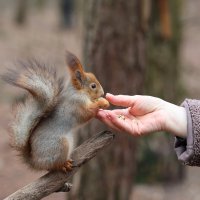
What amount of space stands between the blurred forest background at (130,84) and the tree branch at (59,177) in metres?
0.47

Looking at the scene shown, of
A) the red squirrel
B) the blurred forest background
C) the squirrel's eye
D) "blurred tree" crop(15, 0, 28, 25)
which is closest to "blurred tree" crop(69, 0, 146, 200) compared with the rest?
the blurred forest background

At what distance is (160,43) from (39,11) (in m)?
19.1

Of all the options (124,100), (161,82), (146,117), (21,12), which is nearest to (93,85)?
(124,100)

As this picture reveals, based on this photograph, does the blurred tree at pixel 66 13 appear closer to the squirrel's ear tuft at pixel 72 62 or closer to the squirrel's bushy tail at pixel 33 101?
the squirrel's ear tuft at pixel 72 62

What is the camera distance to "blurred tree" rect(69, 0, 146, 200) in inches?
162

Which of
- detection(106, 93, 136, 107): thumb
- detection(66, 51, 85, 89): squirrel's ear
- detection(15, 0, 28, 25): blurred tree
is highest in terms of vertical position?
detection(15, 0, 28, 25): blurred tree

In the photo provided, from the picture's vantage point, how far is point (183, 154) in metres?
2.37

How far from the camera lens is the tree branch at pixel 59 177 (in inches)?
86.1

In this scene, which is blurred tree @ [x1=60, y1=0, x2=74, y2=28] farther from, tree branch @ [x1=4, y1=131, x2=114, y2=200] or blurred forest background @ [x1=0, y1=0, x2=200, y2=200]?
tree branch @ [x1=4, y1=131, x2=114, y2=200]

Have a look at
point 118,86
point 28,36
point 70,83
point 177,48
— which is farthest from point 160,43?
point 28,36

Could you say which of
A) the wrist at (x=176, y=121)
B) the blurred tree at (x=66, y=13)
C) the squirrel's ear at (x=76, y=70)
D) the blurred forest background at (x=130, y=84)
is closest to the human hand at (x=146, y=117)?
the wrist at (x=176, y=121)

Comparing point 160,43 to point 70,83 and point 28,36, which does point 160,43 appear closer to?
point 70,83

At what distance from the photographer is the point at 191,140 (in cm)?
235

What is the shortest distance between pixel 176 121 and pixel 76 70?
0.55m
